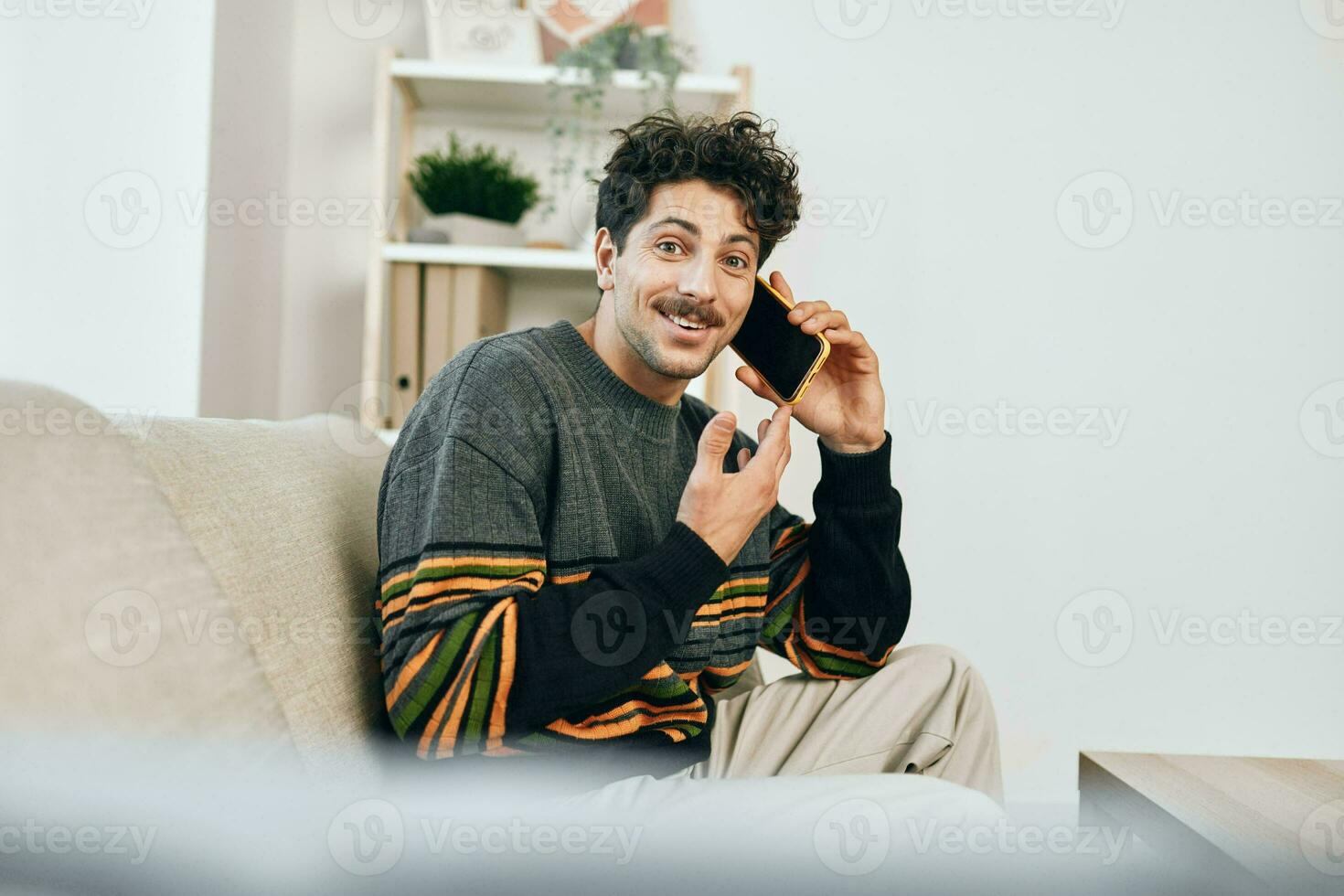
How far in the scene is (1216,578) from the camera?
235 cm

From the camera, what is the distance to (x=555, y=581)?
39.2 inches

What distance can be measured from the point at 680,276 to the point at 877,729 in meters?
0.57

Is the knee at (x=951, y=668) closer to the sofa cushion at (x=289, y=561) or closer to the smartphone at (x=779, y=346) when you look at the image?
the smartphone at (x=779, y=346)

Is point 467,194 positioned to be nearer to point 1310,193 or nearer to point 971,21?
point 971,21

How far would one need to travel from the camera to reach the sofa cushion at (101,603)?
2.20 feet

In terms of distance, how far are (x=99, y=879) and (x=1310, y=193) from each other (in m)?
2.57

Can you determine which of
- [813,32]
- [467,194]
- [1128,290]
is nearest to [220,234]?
[467,194]

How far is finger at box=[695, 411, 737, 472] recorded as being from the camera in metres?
1.01
